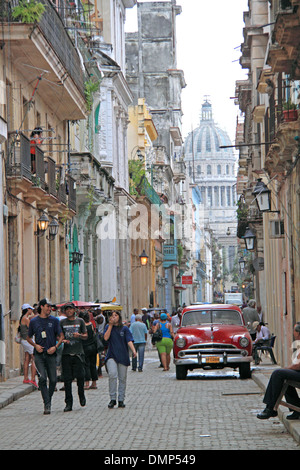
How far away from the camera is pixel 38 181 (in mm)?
23203

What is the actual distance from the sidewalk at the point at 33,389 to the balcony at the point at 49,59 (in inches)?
271

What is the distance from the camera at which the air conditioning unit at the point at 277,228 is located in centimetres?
2388

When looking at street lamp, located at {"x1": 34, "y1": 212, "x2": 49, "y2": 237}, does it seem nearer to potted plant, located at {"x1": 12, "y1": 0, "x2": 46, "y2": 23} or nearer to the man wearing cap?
potted plant, located at {"x1": 12, "y1": 0, "x2": 46, "y2": 23}

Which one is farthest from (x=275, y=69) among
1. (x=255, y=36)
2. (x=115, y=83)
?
(x=115, y=83)

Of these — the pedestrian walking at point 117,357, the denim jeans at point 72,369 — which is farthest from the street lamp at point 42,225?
the denim jeans at point 72,369

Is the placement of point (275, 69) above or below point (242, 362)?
above

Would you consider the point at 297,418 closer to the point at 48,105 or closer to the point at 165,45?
the point at 48,105

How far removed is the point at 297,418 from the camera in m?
12.0

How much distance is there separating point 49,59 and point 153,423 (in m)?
12.1

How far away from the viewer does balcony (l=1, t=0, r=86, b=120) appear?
2114cm

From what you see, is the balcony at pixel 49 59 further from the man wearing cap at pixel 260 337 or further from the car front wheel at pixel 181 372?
the man wearing cap at pixel 260 337

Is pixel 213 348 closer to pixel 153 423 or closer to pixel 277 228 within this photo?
pixel 277 228

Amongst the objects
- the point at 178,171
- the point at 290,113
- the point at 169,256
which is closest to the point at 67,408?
the point at 290,113

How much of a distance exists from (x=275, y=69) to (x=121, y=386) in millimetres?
6421
